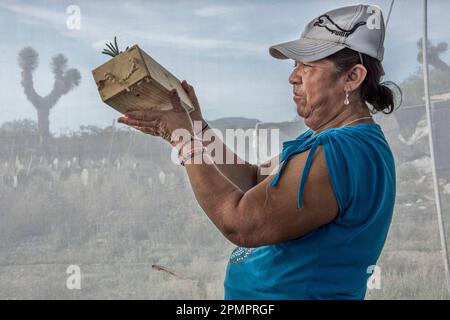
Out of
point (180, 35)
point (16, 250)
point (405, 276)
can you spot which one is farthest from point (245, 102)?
point (16, 250)

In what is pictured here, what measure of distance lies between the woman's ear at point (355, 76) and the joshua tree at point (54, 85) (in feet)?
4.59

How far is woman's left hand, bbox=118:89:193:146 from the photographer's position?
1015 millimetres

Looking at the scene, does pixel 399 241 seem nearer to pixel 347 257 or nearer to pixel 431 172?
pixel 431 172

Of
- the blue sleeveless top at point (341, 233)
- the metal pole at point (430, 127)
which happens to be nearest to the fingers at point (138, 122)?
the blue sleeveless top at point (341, 233)

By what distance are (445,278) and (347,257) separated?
1.38 metres

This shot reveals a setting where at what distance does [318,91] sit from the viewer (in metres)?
1.02

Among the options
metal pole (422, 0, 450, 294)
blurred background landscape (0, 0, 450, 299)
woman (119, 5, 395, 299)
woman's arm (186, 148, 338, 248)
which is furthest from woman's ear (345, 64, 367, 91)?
metal pole (422, 0, 450, 294)

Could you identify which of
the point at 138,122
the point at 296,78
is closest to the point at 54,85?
the point at 138,122

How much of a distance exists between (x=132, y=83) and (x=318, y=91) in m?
0.35

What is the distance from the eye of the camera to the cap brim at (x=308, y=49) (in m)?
1.00

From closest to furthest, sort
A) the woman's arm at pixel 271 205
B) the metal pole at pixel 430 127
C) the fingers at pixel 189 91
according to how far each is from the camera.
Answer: the woman's arm at pixel 271 205 → the fingers at pixel 189 91 → the metal pole at pixel 430 127

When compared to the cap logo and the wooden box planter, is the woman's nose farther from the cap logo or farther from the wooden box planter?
the wooden box planter

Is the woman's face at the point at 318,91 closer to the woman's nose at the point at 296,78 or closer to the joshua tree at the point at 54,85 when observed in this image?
the woman's nose at the point at 296,78

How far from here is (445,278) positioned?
2.15 metres
